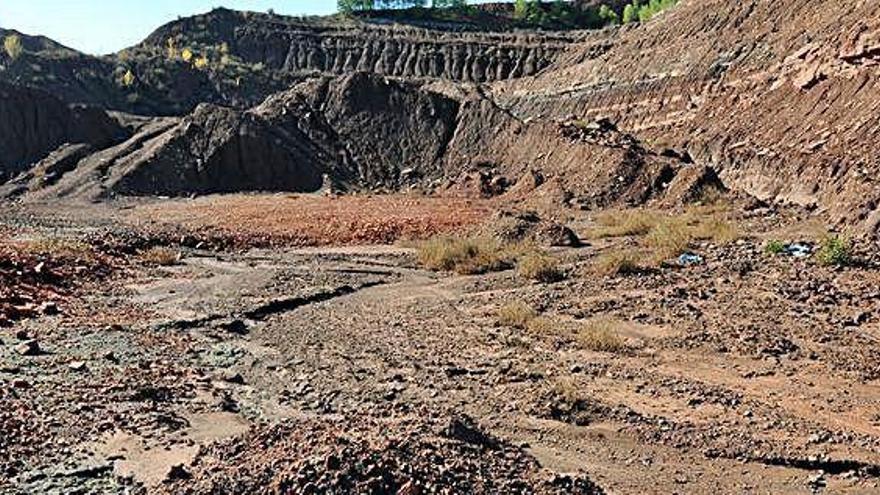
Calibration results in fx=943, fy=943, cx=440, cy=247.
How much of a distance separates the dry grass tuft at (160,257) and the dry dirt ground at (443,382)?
63.2 inches

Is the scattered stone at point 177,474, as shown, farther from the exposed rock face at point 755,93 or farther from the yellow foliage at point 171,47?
the yellow foliage at point 171,47

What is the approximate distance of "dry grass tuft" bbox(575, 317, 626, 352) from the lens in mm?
13414

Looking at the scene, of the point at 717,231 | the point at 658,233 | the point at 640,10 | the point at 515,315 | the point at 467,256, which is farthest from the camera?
the point at 640,10

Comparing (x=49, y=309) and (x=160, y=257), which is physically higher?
(x=49, y=309)

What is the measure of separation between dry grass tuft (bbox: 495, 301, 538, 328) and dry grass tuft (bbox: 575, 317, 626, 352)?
107 cm

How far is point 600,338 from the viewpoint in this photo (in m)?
13.5

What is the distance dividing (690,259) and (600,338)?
730 centimetres

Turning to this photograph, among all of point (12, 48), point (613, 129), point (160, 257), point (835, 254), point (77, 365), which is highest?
point (12, 48)

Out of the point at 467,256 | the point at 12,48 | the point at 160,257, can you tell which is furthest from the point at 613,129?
the point at 12,48

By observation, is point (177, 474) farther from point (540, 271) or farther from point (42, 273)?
point (42, 273)

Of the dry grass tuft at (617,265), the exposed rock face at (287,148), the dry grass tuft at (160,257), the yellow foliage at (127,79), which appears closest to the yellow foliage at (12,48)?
the yellow foliage at (127,79)

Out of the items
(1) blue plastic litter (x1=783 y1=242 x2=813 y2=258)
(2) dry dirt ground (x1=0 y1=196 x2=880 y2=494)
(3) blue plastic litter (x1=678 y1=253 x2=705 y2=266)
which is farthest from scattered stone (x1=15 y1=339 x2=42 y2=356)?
(1) blue plastic litter (x1=783 y1=242 x2=813 y2=258)

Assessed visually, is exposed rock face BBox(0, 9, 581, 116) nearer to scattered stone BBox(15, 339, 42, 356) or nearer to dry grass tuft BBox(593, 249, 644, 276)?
dry grass tuft BBox(593, 249, 644, 276)

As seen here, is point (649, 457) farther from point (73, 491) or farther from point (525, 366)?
point (73, 491)
